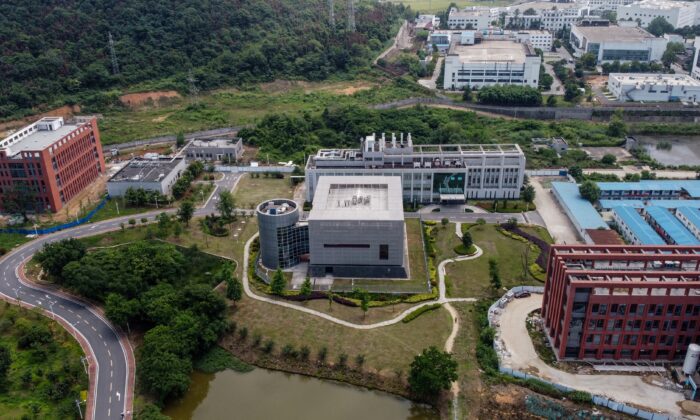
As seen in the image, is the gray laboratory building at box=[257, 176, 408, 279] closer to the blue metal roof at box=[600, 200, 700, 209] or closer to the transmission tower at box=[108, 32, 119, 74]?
the blue metal roof at box=[600, 200, 700, 209]

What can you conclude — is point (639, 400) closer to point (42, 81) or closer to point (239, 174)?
point (239, 174)

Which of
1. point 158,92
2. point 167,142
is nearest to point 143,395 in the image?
point 167,142

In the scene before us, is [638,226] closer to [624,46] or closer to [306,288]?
[306,288]

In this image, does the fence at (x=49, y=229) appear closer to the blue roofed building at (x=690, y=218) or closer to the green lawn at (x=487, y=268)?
the green lawn at (x=487, y=268)

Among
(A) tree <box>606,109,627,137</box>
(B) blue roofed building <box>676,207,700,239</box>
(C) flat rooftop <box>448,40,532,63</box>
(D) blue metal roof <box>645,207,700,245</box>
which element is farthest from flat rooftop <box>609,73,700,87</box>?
(D) blue metal roof <box>645,207,700,245</box>

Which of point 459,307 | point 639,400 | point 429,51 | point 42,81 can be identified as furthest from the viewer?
point 429,51

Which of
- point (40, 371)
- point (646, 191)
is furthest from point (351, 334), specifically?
point (646, 191)
